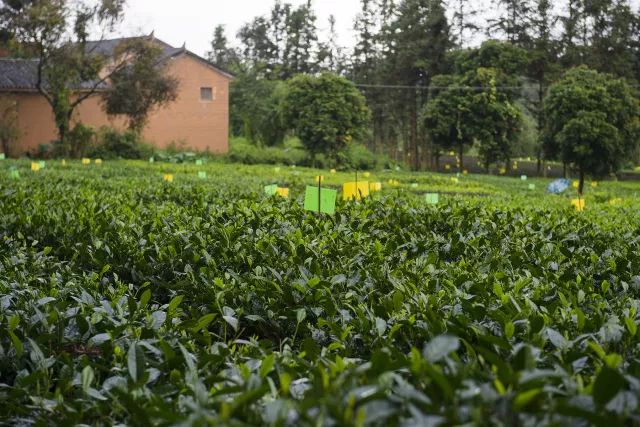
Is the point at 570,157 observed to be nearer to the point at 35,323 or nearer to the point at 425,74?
the point at 425,74

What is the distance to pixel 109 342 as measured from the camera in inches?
94.3

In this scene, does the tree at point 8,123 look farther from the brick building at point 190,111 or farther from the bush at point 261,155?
the bush at point 261,155

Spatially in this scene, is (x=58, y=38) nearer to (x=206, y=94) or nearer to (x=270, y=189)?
(x=206, y=94)

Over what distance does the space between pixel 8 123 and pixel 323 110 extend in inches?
572

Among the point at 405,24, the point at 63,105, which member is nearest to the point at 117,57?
the point at 63,105

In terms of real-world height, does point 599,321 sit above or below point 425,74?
below

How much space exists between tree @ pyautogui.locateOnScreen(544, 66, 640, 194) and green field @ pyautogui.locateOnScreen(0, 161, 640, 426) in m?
19.0

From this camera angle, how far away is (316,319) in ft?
10.00

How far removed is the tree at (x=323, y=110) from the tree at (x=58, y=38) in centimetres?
1028

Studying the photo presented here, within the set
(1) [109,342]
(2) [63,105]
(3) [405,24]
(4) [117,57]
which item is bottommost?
A: (1) [109,342]

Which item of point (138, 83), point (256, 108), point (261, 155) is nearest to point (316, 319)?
point (138, 83)

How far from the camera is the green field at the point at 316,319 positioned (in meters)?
1.33

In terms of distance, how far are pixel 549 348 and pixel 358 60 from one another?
4992 centimetres

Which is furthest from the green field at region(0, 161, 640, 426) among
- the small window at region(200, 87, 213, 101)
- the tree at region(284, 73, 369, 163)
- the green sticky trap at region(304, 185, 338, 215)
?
the small window at region(200, 87, 213, 101)
